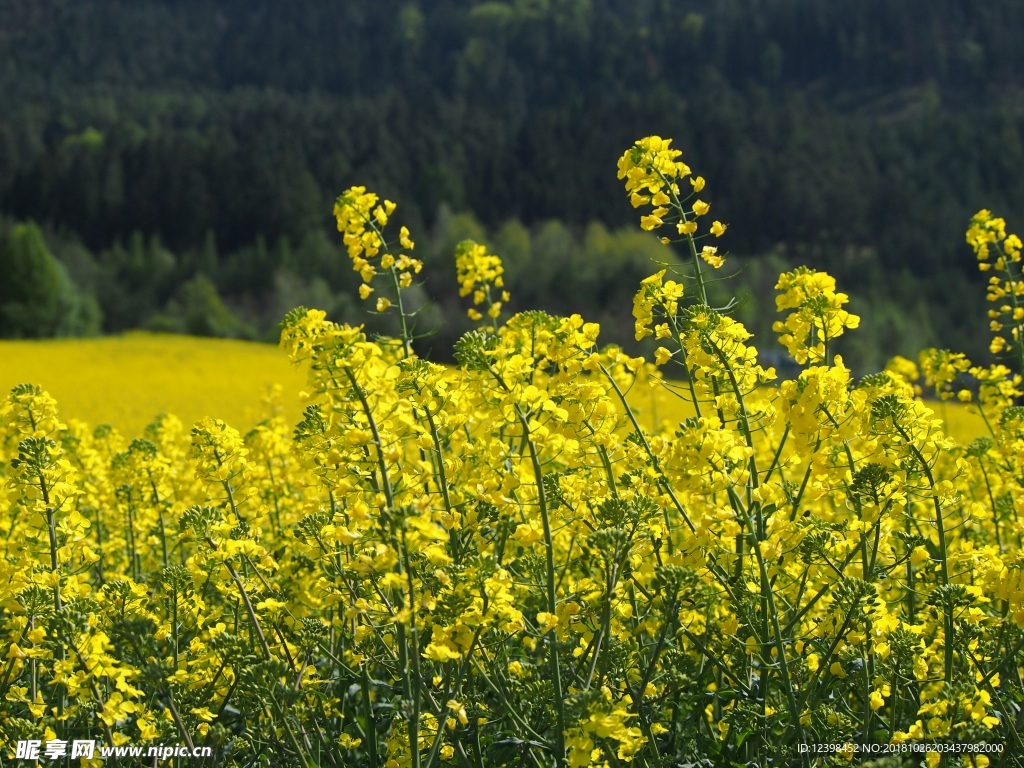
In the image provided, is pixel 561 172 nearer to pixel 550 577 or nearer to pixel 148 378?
pixel 148 378

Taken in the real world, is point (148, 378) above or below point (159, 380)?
above

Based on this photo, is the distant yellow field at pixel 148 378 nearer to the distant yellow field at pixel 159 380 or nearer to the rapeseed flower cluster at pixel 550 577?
the distant yellow field at pixel 159 380

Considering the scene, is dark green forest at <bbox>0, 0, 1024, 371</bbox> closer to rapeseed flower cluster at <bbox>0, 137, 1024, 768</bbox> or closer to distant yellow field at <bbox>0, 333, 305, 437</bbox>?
distant yellow field at <bbox>0, 333, 305, 437</bbox>

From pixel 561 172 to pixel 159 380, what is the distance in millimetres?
63584

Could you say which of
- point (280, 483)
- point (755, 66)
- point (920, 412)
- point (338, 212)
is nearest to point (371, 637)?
point (338, 212)

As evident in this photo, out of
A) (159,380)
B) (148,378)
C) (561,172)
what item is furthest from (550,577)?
(561,172)

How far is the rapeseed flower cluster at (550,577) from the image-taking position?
3387mm

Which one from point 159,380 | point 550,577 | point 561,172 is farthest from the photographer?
point 561,172

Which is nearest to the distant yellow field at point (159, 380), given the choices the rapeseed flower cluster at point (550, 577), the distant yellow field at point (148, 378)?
the distant yellow field at point (148, 378)

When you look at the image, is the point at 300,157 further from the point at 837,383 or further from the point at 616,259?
the point at 837,383

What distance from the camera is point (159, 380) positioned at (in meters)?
25.3

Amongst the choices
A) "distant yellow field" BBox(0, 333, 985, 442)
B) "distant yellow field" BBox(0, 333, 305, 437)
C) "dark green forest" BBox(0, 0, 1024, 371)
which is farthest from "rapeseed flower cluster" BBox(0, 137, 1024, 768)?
"distant yellow field" BBox(0, 333, 305, 437)

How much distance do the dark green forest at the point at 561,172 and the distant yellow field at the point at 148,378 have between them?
249 centimetres

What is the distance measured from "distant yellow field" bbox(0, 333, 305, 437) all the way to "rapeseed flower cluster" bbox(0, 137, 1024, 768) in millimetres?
10199
